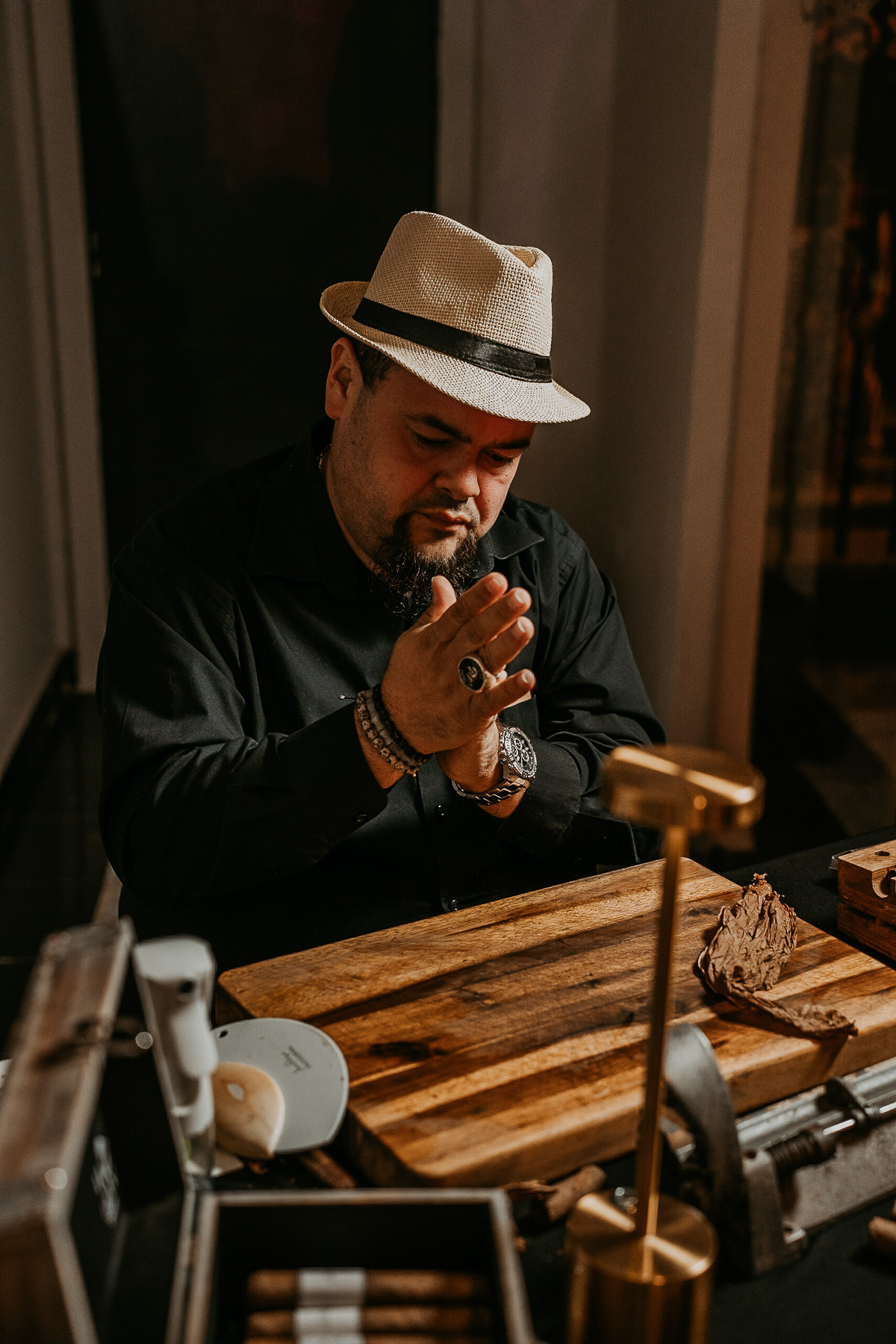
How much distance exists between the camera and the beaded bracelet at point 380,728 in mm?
1286

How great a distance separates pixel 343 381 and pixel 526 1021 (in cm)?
102

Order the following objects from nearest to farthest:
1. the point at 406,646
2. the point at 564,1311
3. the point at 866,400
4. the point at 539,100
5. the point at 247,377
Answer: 1. the point at 564,1311
2. the point at 406,646
3. the point at 866,400
4. the point at 539,100
5. the point at 247,377

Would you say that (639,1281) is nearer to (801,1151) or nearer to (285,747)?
(801,1151)

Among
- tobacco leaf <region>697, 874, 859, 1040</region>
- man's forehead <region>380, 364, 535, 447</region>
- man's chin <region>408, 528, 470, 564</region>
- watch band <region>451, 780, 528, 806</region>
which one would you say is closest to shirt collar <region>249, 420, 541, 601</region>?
man's chin <region>408, 528, 470, 564</region>

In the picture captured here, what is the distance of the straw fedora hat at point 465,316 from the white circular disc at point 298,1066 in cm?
85

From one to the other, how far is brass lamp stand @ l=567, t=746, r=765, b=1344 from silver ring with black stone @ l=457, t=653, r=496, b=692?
500mm

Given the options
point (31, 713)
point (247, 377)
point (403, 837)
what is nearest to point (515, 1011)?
point (403, 837)

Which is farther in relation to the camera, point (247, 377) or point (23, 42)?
point (247, 377)

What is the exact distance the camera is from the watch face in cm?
152

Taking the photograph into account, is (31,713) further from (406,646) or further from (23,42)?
(406,646)

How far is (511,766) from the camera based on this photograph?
1.52 m

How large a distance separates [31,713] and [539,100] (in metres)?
3.06

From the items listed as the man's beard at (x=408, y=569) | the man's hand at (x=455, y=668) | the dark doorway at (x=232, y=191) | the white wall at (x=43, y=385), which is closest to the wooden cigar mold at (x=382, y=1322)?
the man's hand at (x=455, y=668)

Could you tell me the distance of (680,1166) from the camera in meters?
0.87
